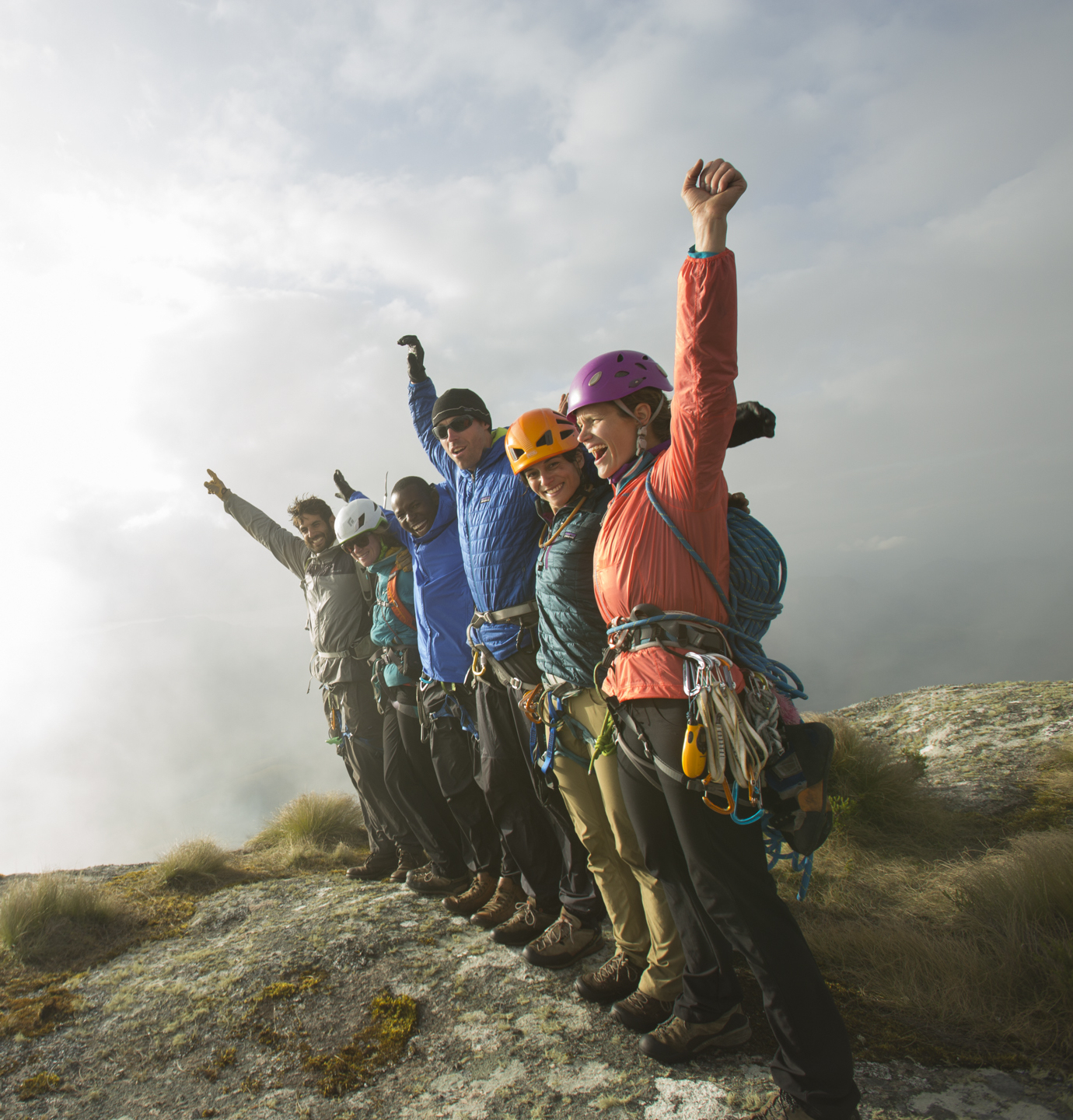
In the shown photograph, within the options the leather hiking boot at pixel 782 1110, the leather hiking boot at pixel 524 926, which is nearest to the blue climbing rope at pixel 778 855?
the leather hiking boot at pixel 782 1110

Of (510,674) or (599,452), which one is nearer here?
(599,452)

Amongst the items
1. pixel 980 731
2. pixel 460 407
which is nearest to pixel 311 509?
pixel 460 407

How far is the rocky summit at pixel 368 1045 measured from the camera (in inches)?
99.7

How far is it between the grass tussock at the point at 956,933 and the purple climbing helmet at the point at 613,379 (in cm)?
313

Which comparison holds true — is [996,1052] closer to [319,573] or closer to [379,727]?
[379,727]

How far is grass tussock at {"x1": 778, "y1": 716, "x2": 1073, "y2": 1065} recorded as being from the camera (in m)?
2.89

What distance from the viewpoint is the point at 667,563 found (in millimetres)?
2588

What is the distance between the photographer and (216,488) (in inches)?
317

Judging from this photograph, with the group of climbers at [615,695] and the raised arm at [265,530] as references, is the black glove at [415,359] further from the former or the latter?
the raised arm at [265,530]

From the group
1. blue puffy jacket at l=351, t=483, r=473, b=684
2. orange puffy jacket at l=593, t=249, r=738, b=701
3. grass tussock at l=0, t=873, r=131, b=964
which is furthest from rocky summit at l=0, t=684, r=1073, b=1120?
blue puffy jacket at l=351, t=483, r=473, b=684

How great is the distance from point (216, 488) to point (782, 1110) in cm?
823

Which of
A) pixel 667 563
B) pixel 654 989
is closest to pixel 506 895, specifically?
pixel 654 989

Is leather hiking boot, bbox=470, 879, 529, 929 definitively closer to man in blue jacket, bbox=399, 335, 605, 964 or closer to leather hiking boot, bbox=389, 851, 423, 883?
man in blue jacket, bbox=399, 335, 605, 964

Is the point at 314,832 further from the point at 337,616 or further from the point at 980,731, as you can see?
the point at 980,731
